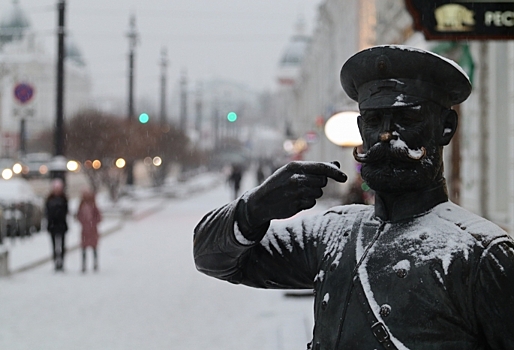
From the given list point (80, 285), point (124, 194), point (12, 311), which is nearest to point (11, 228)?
point (80, 285)

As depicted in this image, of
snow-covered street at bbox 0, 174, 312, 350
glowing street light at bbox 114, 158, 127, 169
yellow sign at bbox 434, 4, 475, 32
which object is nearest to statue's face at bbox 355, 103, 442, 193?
yellow sign at bbox 434, 4, 475, 32

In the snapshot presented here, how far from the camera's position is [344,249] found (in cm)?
249

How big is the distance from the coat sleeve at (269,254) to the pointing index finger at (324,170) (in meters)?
0.26

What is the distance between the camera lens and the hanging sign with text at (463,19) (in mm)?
7082

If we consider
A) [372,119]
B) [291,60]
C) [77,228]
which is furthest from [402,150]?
[291,60]

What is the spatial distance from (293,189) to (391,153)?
1.08 feet

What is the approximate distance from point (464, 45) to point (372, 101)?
37.6 feet

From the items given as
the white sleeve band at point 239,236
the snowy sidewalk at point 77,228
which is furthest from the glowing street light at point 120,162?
the white sleeve band at point 239,236

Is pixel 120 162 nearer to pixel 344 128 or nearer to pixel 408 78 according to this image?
pixel 344 128

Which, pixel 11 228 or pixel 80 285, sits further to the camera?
pixel 11 228

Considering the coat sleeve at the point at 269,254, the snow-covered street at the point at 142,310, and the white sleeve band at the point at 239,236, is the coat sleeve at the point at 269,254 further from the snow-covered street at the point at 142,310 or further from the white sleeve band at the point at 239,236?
the snow-covered street at the point at 142,310

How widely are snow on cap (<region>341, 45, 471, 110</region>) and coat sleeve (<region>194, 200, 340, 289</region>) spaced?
1.70 feet

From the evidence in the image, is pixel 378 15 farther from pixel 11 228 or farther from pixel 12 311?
pixel 12 311

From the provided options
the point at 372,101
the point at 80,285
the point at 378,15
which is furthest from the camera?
the point at 378,15
